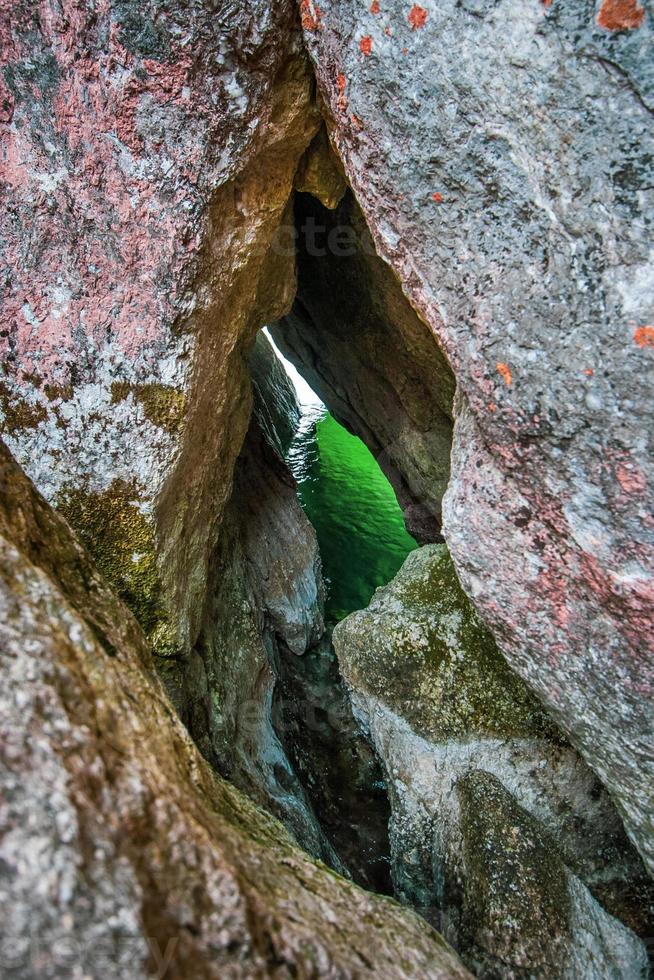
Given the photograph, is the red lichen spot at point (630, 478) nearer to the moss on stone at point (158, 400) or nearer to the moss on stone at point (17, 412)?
the moss on stone at point (158, 400)

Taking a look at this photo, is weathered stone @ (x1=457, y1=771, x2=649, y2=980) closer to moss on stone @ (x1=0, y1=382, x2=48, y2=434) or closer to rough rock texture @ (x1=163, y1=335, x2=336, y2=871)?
rough rock texture @ (x1=163, y1=335, x2=336, y2=871)

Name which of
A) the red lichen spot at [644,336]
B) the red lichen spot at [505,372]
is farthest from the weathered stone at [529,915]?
the red lichen spot at [644,336]

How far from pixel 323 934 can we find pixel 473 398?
197 cm

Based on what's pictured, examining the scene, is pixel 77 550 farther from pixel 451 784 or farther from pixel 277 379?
pixel 277 379

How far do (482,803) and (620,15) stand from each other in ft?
11.7

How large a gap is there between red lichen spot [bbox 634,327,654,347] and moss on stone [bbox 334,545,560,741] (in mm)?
2304

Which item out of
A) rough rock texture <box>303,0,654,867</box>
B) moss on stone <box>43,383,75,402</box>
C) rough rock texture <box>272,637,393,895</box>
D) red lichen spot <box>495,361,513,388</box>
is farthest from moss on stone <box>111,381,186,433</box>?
rough rock texture <box>272,637,393,895</box>

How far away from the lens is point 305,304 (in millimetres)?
6426

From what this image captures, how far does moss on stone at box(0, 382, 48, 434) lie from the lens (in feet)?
9.71

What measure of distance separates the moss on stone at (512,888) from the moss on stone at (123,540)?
81.9 inches

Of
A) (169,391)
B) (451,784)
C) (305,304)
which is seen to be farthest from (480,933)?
(305,304)

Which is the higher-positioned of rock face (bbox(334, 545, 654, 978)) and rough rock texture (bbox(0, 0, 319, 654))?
rough rock texture (bbox(0, 0, 319, 654))

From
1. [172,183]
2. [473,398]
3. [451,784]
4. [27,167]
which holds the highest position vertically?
[27,167]

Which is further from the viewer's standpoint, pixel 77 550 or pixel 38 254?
pixel 38 254
